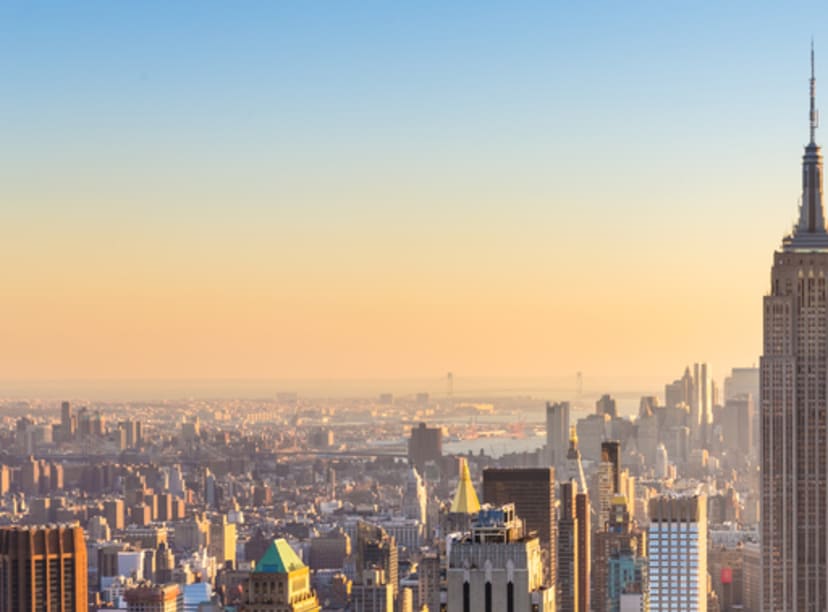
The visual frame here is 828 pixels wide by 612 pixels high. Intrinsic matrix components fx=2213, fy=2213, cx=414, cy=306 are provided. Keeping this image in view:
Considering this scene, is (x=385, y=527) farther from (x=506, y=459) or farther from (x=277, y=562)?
(x=277, y=562)

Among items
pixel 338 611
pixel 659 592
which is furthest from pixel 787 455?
pixel 338 611

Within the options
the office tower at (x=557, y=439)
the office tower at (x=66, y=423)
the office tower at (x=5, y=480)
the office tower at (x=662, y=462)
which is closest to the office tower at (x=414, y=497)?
the office tower at (x=557, y=439)

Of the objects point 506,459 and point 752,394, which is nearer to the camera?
point 752,394

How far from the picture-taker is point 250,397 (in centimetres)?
6006

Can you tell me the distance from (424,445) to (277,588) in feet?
115

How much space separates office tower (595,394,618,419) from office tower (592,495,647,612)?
3.49 metres

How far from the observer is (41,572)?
50.8m

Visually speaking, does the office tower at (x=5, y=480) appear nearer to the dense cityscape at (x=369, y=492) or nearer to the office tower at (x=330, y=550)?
the dense cityscape at (x=369, y=492)

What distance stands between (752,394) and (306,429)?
20.1 metres

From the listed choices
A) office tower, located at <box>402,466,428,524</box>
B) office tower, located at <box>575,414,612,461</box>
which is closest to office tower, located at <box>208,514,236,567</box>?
office tower, located at <box>402,466,428,524</box>

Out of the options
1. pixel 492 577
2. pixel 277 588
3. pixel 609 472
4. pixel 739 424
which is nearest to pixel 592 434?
pixel 609 472

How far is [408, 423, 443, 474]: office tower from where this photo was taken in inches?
2576

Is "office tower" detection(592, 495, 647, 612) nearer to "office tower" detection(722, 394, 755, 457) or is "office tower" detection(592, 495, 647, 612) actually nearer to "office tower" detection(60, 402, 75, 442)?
"office tower" detection(722, 394, 755, 457)

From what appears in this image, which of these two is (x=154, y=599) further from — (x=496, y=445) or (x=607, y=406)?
(x=607, y=406)
